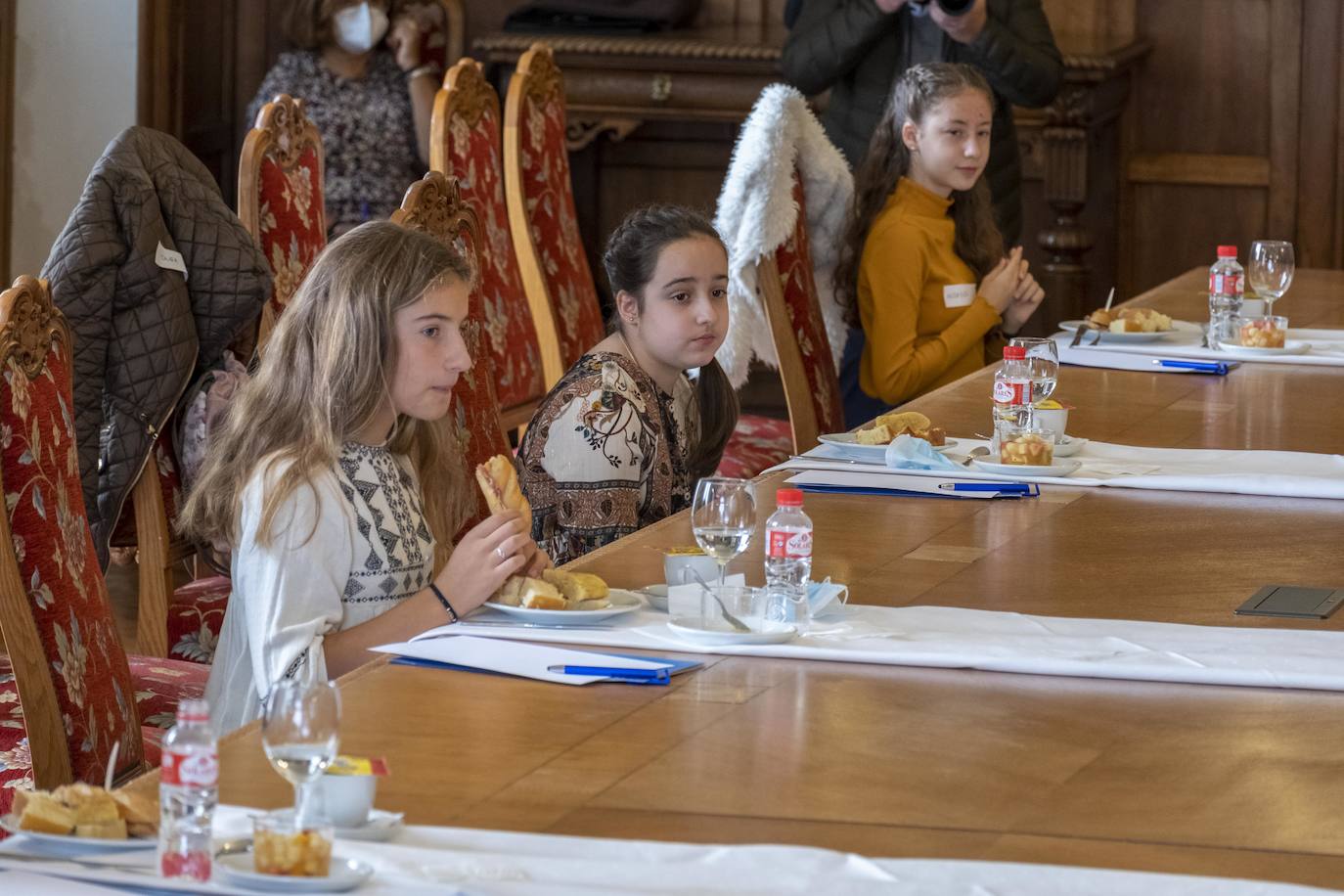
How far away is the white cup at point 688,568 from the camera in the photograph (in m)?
1.84

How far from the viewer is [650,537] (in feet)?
7.02

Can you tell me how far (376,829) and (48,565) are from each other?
818 mm

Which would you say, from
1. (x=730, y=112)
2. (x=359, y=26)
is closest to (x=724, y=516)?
(x=730, y=112)

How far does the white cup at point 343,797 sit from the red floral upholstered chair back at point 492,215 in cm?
253

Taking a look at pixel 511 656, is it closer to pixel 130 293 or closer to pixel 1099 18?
pixel 130 293

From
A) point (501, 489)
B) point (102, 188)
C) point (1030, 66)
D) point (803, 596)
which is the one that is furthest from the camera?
point (1030, 66)

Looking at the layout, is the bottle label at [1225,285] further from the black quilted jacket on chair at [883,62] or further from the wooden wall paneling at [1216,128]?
the wooden wall paneling at [1216,128]

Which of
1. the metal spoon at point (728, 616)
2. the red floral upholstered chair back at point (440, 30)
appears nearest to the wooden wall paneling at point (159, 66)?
the red floral upholstered chair back at point (440, 30)

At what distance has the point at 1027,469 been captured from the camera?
242 cm

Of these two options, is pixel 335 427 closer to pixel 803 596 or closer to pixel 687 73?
pixel 803 596

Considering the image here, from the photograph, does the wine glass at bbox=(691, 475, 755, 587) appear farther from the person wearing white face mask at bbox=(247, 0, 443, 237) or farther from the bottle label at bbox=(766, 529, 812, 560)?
the person wearing white face mask at bbox=(247, 0, 443, 237)

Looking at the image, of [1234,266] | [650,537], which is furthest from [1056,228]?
[650,537]

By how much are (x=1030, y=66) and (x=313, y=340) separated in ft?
8.65

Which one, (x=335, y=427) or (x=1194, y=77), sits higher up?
(x=1194, y=77)
